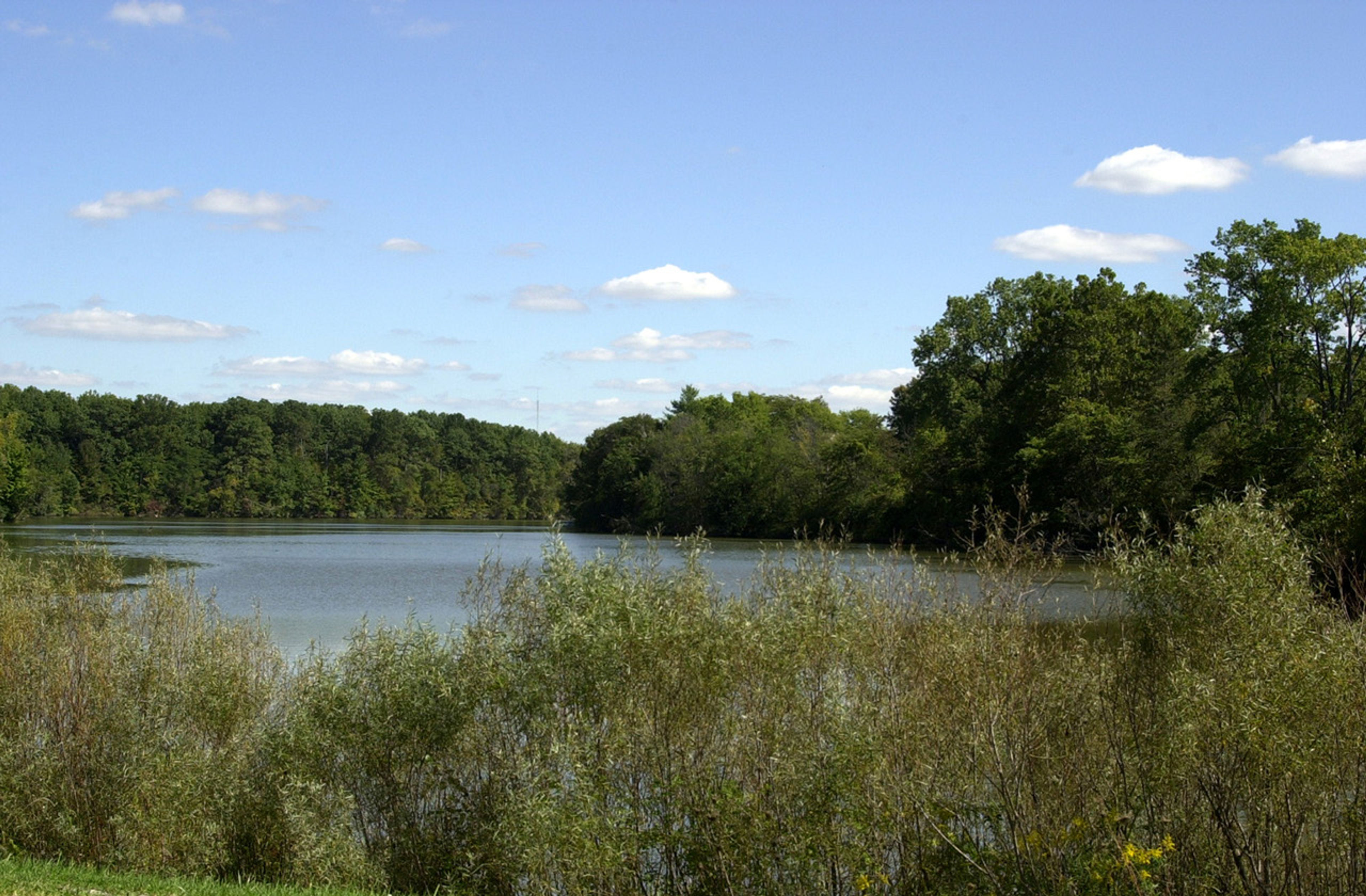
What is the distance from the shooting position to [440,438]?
150 m

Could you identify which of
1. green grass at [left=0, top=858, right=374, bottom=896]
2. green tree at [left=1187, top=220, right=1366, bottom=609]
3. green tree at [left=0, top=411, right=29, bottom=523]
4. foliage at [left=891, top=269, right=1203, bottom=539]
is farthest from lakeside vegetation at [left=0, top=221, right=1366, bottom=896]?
green tree at [left=0, top=411, right=29, bottom=523]

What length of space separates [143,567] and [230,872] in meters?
35.3

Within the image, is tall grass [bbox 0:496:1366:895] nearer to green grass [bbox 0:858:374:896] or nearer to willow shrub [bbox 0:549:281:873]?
willow shrub [bbox 0:549:281:873]

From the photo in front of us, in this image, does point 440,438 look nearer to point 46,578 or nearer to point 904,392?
point 904,392

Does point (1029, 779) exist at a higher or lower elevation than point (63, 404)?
lower

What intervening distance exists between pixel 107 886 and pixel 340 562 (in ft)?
157

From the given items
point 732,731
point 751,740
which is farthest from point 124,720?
point 751,740

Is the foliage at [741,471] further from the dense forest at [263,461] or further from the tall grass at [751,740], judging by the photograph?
the tall grass at [751,740]

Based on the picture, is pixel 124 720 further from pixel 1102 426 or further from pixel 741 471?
pixel 741 471

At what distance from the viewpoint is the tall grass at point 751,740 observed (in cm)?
1038

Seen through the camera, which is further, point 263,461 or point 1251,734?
point 263,461

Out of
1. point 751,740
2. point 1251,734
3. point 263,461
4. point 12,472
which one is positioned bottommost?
point 751,740

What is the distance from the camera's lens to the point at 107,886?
10.4m

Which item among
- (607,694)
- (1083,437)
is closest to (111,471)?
(1083,437)
